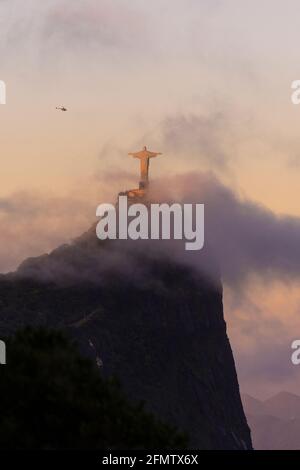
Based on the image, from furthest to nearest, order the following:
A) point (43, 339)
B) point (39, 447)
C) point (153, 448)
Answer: point (43, 339), point (153, 448), point (39, 447)

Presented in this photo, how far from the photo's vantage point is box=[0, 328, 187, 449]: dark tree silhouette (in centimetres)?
8462

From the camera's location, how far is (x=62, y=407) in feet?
284

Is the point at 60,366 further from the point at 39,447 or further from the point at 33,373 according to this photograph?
the point at 39,447

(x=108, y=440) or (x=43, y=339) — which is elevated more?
(x=43, y=339)

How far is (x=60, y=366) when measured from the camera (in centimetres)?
9200

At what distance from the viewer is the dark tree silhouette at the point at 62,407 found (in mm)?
84625
